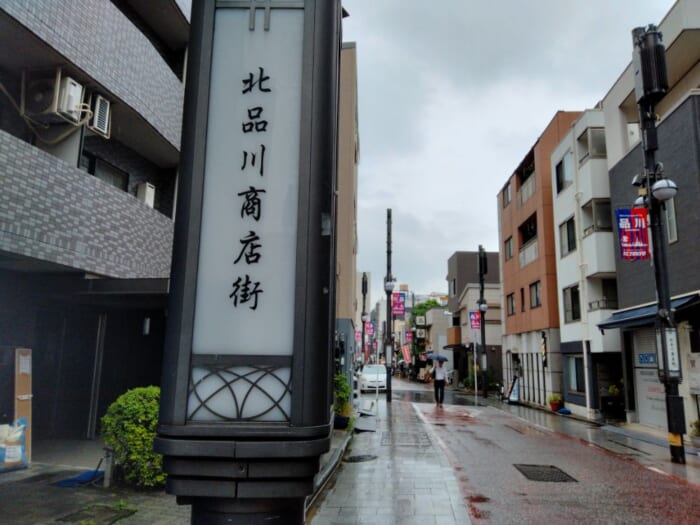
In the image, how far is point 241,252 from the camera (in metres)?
2.75

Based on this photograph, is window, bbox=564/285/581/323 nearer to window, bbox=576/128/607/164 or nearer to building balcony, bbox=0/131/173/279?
window, bbox=576/128/607/164

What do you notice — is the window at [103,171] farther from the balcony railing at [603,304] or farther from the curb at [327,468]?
the balcony railing at [603,304]

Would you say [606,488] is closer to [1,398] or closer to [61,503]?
[61,503]

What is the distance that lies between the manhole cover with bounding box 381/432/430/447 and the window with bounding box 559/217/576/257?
1240 cm

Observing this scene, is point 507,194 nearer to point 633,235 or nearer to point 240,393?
point 633,235

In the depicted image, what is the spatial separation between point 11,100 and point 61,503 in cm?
621

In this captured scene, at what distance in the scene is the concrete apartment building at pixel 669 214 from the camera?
13.6 metres

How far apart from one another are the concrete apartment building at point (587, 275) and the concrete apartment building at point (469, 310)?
426 inches

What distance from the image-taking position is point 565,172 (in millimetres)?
23234

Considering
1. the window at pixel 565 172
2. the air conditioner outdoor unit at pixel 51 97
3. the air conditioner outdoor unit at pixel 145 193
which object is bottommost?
the air conditioner outdoor unit at pixel 145 193

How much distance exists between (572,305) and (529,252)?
6.11 m

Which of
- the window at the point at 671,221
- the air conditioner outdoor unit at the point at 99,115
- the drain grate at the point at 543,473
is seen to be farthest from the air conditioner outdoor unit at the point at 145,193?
the window at the point at 671,221

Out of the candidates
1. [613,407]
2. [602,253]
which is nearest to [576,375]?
[613,407]

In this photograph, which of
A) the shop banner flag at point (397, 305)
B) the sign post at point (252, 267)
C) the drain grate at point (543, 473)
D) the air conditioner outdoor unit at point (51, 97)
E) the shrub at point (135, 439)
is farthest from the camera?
the shop banner flag at point (397, 305)
